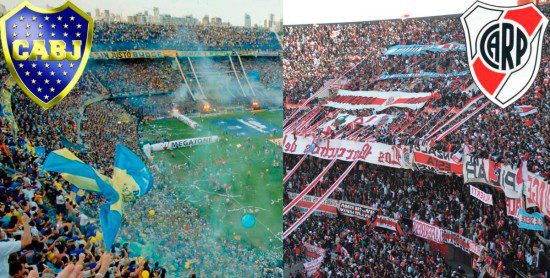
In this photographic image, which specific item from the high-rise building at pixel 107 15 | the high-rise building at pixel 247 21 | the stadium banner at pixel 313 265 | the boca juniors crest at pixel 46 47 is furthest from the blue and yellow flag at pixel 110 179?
the stadium banner at pixel 313 265

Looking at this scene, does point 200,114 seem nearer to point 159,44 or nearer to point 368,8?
point 159,44

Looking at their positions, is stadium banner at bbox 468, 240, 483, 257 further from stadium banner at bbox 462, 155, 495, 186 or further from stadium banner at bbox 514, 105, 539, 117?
stadium banner at bbox 514, 105, 539, 117

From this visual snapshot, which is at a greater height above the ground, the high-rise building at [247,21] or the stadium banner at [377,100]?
the high-rise building at [247,21]

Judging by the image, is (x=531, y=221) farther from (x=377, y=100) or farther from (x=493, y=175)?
(x=377, y=100)

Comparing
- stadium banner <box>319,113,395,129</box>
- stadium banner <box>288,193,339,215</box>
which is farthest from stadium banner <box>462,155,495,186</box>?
stadium banner <box>288,193,339,215</box>

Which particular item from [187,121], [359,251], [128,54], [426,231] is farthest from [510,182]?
[128,54]

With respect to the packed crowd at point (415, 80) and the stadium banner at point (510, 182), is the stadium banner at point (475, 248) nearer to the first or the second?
the stadium banner at point (510, 182)
